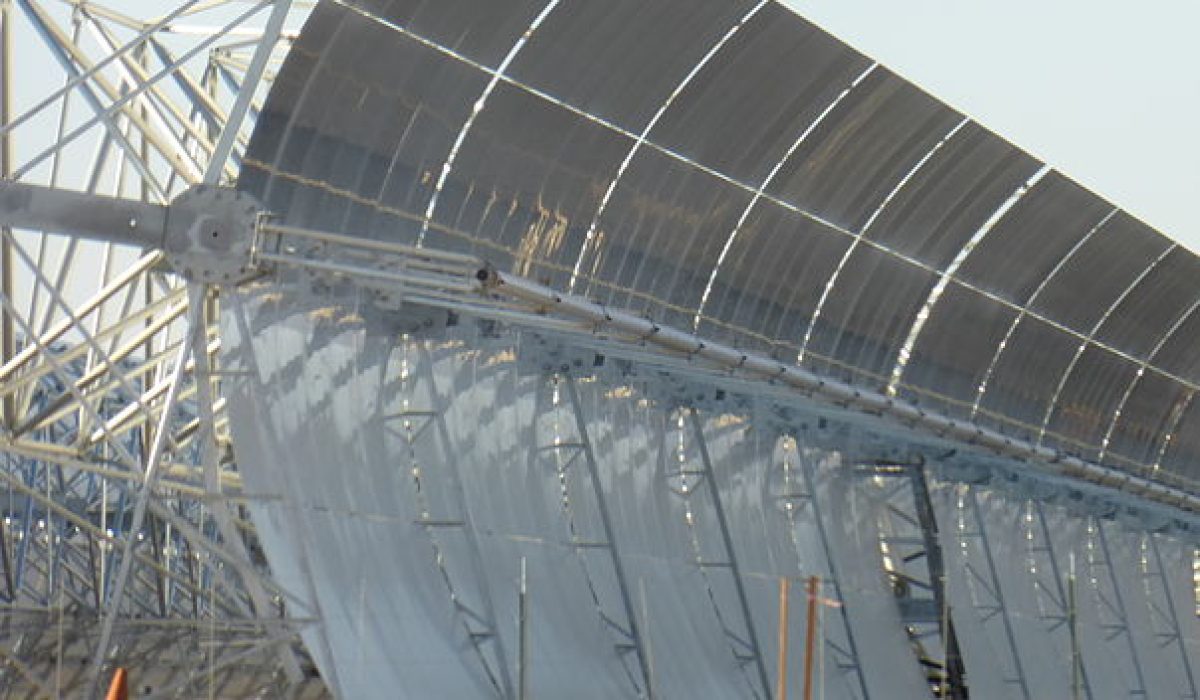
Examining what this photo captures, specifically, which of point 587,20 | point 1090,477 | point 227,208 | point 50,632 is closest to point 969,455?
point 1090,477

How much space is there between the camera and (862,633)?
4928 cm

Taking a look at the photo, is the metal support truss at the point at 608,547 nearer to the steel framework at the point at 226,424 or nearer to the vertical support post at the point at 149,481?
the steel framework at the point at 226,424

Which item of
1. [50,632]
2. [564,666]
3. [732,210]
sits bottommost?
[564,666]

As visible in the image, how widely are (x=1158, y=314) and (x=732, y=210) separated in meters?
21.2

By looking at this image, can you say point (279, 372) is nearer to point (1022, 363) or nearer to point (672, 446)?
point (672, 446)

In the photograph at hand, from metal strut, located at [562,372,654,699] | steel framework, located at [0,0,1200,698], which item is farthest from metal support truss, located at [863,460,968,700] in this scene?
metal strut, located at [562,372,654,699]

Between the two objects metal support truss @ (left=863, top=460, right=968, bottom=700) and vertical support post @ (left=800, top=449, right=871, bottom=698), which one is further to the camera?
metal support truss @ (left=863, top=460, right=968, bottom=700)

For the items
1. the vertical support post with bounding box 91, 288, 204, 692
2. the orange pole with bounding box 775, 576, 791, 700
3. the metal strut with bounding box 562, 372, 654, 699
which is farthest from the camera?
the metal strut with bounding box 562, 372, 654, 699

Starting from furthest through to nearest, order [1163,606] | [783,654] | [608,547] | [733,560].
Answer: [1163,606], [733,560], [608,547], [783,654]

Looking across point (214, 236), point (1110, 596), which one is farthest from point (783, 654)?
point (1110, 596)

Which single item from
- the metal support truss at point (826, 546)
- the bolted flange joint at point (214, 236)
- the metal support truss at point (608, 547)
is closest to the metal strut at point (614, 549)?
the metal support truss at point (608, 547)

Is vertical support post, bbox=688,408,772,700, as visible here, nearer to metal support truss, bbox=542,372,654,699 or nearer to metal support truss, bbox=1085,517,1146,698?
metal support truss, bbox=542,372,654,699

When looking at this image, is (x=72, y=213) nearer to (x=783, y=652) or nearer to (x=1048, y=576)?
(x=783, y=652)

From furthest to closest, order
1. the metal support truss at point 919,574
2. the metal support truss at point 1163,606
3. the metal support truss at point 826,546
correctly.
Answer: the metal support truss at point 1163,606 → the metal support truss at point 919,574 → the metal support truss at point 826,546
